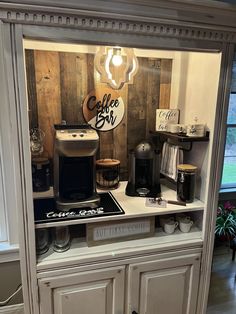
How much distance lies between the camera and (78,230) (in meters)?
1.57

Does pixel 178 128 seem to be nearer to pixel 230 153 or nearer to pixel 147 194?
pixel 147 194

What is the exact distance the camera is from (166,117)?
5.62 ft

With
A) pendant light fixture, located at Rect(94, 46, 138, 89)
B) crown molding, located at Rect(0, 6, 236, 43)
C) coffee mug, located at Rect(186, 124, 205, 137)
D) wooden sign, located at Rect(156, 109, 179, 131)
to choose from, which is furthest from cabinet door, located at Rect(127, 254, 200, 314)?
crown molding, located at Rect(0, 6, 236, 43)

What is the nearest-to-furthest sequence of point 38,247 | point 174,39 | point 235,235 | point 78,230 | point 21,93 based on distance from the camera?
point 21,93
point 174,39
point 38,247
point 78,230
point 235,235

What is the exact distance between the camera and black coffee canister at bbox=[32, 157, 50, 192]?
1.54 metres

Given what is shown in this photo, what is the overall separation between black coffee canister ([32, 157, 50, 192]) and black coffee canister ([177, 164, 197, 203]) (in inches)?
31.6

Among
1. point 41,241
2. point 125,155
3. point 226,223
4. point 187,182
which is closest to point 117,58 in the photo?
point 125,155

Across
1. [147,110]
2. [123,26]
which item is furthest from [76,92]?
[123,26]

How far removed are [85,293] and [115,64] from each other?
129 centimetres

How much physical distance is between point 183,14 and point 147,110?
771 millimetres

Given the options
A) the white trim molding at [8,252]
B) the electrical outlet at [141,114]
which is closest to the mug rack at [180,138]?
the electrical outlet at [141,114]

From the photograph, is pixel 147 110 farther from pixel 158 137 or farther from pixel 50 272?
pixel 50 272

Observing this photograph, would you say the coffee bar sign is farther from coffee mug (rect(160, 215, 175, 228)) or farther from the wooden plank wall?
coffee mug (rect(160, 215, 175, 228))

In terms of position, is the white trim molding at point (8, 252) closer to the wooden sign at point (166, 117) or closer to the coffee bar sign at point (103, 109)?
the coffee bar sign at point (103, 109)
